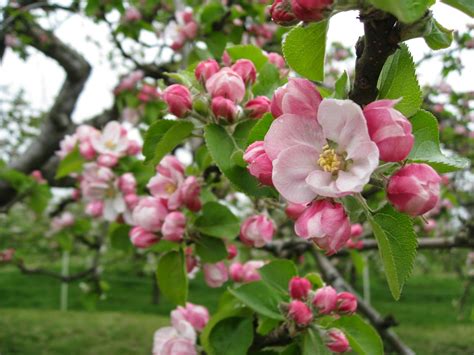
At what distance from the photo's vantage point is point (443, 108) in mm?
3875

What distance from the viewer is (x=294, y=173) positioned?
2.10 feet

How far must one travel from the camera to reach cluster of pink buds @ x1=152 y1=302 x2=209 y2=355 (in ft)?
3.77

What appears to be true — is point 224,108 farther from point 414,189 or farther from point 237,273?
point 237,273

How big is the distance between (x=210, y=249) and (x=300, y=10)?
0.76 meters

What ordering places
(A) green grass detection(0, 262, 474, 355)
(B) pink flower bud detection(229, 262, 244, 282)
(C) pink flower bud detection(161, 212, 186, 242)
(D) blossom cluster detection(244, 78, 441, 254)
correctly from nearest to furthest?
(D) blossom cluster detection(244, 78, 441, 254)
(C) pink flower bud detection(161, 212, 186, 242)
(B) pink flower bud detection(229, 262, 244, 282)
(A) green grass detection(0, 262, 474, 355)

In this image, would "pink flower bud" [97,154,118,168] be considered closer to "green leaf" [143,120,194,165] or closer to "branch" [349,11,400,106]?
"green leaf" [143,120,194,165]

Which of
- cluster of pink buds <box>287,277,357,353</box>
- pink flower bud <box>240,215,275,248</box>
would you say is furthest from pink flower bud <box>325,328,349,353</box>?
pink flower bud <box>240,215,275,248</box>

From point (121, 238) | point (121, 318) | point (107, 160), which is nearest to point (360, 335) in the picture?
point (121, 238)

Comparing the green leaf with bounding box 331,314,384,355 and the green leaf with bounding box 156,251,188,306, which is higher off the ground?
the green leaf with bounding box 156,251,188,306

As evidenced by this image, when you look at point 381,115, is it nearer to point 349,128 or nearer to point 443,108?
point 349,128

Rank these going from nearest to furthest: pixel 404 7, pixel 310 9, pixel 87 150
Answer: pixel 404 7 → pixel 310 9 → pixel 87 150

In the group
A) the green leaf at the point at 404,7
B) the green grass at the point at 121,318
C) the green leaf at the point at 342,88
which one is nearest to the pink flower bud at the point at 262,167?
the green leaf at the point at 342,88

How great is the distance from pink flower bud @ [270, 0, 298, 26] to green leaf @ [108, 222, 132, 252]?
3.68ft

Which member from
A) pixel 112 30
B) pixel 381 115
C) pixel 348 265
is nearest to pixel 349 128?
pixel 381 115
